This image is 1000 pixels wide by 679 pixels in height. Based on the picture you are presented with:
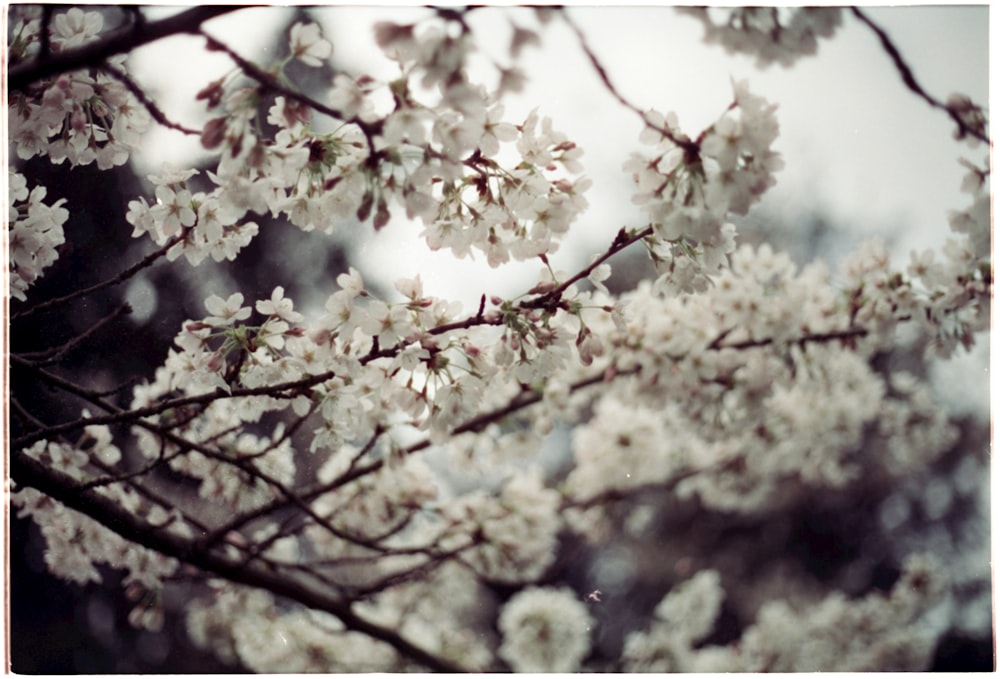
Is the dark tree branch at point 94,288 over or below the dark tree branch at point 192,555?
over

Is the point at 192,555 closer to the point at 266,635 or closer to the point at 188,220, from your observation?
the point at 266,635

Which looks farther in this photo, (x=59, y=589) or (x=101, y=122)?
(x=59, y=589)

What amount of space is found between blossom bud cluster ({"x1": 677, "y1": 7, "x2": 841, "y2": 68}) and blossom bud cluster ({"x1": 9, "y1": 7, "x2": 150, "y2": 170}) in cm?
79

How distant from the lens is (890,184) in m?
1.27

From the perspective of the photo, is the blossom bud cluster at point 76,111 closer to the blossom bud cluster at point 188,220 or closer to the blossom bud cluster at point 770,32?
the blossom bud cluster at point 188,220

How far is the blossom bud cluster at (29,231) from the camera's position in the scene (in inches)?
43.4

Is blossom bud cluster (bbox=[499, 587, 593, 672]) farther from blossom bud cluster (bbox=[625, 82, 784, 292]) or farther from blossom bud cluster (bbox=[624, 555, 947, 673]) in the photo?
blossom bud cluster (bbox=[625, 82, 784, 292])

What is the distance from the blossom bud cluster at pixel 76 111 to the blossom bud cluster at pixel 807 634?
1.19 metres

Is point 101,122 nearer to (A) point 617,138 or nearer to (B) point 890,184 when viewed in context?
(A) point 617,138

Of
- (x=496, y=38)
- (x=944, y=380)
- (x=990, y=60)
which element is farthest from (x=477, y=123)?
(x=944, y=380)

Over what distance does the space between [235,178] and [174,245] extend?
24 cm

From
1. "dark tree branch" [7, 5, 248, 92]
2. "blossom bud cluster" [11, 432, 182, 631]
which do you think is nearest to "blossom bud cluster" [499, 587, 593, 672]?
"blossom bud cluster" [11, 432, 182, 631]

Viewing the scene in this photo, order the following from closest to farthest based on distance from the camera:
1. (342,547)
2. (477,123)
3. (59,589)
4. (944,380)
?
(477,123), (59,589), (944,380), (342,547)

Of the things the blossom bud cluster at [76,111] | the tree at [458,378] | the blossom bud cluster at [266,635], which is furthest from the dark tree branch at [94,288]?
the blossom bud cluster at [266,635]
